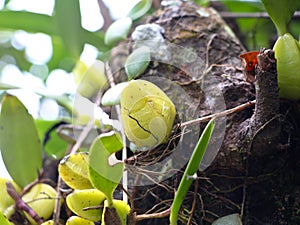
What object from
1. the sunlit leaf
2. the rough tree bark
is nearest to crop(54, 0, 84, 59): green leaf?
the sunlit leaf

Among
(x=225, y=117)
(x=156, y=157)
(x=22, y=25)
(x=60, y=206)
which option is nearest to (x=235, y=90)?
(x=225, y=117)

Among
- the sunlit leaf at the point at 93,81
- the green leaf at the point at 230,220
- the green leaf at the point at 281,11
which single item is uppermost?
the green leaf at the point at 281,11

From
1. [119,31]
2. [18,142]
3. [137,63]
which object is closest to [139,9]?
[119,31]

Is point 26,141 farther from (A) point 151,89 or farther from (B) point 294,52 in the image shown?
(B) point 294,52

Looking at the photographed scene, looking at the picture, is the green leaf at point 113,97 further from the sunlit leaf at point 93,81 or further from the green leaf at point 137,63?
the sunlit leaf at point 93,81

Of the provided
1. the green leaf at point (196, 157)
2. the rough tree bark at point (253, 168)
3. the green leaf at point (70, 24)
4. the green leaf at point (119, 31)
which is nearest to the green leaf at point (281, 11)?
the rough tree bark at point (253, 168)

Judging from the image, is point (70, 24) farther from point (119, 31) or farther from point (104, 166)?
point (104, 166)

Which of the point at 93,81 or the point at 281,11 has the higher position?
the point at 281,11
